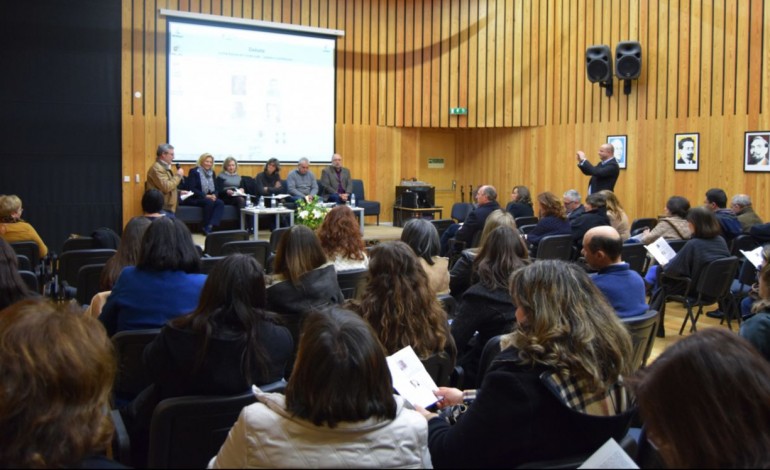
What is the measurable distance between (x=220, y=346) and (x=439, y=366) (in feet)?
3.59

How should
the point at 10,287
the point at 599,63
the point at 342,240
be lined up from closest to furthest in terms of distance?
the point at 10,287, the point at 342,240, the point at 599,63

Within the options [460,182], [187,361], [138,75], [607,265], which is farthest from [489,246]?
[460,182]

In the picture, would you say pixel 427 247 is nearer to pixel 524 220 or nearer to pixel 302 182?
pixel 524 220

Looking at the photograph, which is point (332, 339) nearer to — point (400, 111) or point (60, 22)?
point (60, 22)

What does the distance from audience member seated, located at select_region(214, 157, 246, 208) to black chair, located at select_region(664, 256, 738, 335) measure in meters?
7.06

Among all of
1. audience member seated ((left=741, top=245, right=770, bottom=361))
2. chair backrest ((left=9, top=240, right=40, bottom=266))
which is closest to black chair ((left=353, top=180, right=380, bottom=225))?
chair backrest ((left=9, top=240, right=40, bottom=266))

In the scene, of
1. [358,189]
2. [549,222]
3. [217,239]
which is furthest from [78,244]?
[358,189]

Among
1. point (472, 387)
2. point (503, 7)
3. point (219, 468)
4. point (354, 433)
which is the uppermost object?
point (503, 7)

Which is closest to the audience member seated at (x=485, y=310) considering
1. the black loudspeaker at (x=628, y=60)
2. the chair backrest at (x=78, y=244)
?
the chair backrest at (x=78, y=244)

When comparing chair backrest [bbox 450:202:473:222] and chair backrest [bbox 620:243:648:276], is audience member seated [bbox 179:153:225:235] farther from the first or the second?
chair backrest [bbox 620:243:648:276]

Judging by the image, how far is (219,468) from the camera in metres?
1.83

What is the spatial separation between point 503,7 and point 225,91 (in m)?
5.58

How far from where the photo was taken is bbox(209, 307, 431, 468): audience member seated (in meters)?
1.72

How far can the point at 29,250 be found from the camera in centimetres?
612
